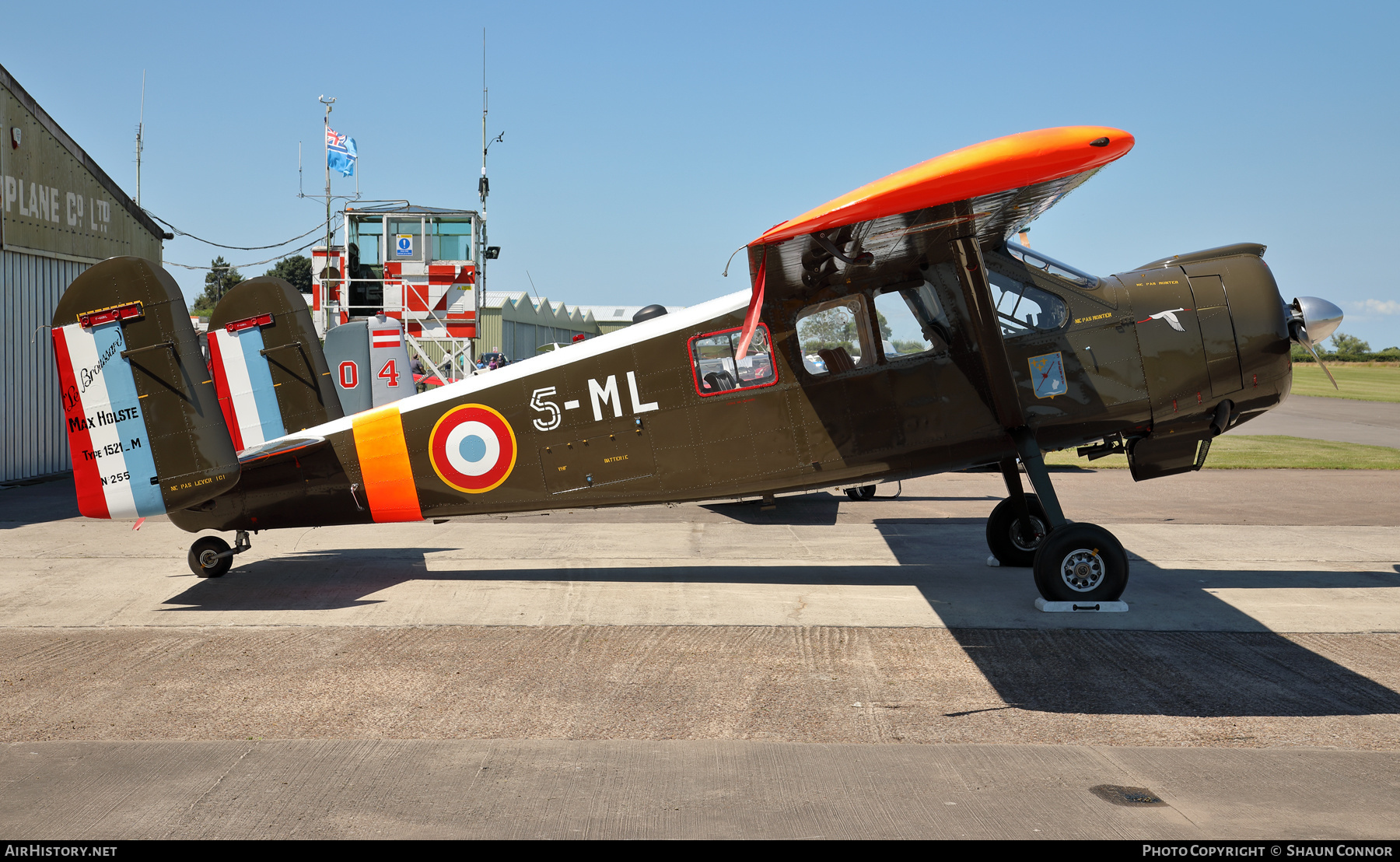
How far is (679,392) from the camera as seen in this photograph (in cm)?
838

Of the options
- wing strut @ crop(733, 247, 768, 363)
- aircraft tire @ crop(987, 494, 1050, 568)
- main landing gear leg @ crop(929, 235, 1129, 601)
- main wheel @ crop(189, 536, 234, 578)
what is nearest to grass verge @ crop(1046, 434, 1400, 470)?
aircraft tire @ crop(987, 494, 1050, 568)

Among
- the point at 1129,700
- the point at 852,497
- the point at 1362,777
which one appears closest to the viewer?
the point at 1362,777

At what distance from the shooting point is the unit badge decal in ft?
26.6

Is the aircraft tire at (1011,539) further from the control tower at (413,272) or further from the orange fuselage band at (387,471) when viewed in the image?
the control tower at (413,272)

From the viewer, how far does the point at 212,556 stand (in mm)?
9109

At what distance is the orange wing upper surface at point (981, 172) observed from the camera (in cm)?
565

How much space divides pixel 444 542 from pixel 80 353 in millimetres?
4471

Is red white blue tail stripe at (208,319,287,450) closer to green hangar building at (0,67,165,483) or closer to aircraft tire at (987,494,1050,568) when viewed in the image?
aircraft tire at (987,494,1050,568)

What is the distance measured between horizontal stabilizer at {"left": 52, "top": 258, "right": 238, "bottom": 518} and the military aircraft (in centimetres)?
2

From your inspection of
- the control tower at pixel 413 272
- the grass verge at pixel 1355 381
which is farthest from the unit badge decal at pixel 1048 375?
the grass verge at pixel 1355 381

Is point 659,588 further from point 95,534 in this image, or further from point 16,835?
point 95,534

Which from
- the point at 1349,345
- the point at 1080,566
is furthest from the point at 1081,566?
the point at 1349,345

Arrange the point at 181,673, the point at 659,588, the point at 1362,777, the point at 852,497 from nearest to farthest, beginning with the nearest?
1. the point at 1362,777
2. the point at 181,673
3. the point at 659,588
4. the point at 852,497
